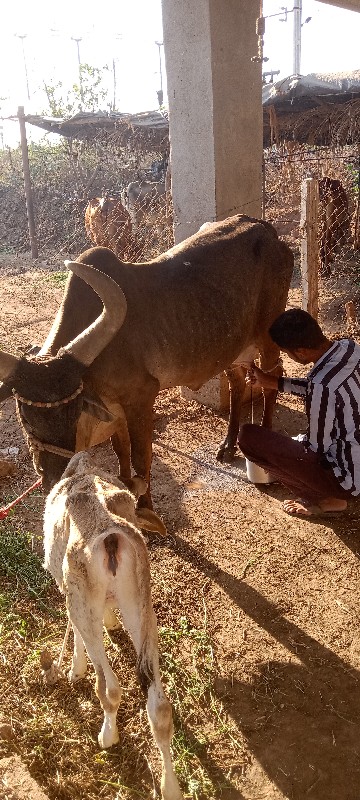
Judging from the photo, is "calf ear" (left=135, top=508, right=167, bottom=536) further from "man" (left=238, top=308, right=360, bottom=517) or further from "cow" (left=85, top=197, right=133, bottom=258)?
"cow" (left=85, top=197, right=133, bottom=258)

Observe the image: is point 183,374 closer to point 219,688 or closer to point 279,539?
point 279,539

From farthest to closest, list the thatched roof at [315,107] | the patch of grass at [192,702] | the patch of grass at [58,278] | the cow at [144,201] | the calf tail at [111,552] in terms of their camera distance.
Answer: the patch of grass at [58,278] < the cow at [144,201] < the thatched roof at [315,107] < the patch of grass at [192,702] < the calf tail at [111,552]

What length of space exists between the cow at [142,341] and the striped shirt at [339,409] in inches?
45.4

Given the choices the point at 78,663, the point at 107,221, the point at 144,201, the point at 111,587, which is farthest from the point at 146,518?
the point at 144,201

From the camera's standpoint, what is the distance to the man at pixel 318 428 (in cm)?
401

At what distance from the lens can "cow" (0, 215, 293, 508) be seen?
12.1 ft

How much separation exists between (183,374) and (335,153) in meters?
11.9

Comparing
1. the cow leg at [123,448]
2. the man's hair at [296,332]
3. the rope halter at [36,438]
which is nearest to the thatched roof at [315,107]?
the man's hair at [296,332]

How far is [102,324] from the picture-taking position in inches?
147

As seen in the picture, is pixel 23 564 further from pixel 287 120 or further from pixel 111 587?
pixel 287 120

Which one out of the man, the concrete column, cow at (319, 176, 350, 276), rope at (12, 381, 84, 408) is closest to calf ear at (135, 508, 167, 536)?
rope at (12, 381, 84, 408)

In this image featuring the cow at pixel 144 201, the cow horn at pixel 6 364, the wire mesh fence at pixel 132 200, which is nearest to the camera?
the cow horn at pixel 6 364

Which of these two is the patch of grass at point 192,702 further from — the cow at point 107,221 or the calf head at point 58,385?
the cow at point 107,221

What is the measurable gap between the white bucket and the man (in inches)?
22.2
